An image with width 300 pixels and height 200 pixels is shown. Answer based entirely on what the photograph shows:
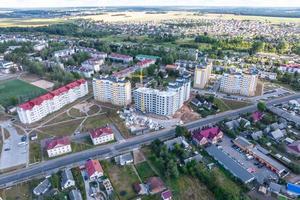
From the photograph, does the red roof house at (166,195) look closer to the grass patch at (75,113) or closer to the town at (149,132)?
the town at (149,132)

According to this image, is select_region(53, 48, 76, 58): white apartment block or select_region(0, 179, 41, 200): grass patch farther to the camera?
select_region(53, 48, 76, 58): white apartment block

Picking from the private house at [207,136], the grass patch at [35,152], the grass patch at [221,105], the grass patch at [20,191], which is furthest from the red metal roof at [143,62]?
the grass patch at [20,191]

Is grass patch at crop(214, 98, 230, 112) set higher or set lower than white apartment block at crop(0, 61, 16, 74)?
lower

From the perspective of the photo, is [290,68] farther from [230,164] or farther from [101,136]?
[101,136]

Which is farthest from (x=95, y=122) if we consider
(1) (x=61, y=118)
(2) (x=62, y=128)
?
(1) (x=61, y=118)

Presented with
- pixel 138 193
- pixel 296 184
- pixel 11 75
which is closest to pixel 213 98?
pixel 296 184

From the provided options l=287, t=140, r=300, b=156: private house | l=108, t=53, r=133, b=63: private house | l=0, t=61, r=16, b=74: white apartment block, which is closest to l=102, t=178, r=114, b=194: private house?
l=287, t=140, r=300, b=156: private house

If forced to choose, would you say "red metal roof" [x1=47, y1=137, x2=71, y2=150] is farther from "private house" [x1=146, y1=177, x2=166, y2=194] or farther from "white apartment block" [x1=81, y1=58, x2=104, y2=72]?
"white apartment block" [x1=81, y1=58, x2=104, y2=72]
